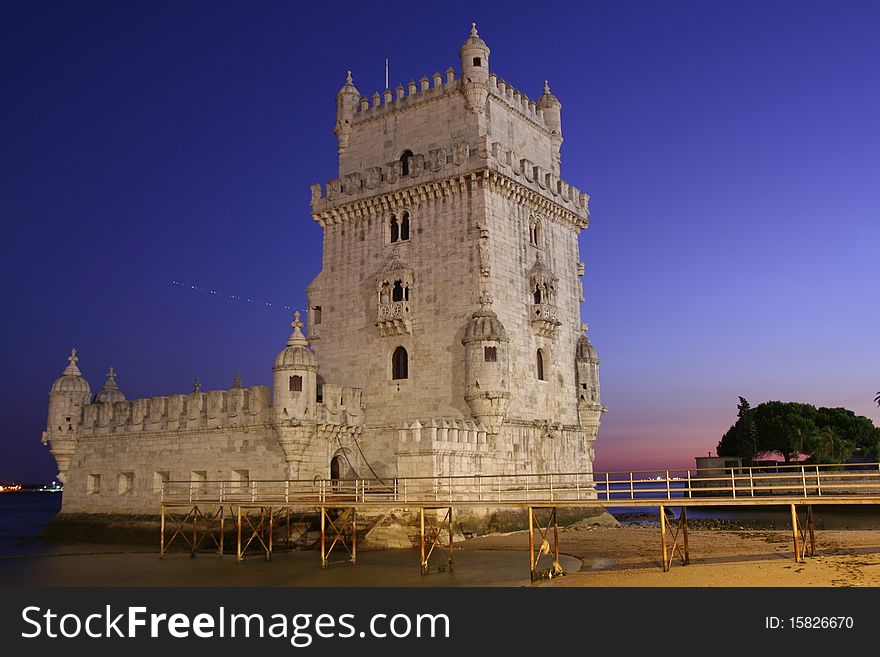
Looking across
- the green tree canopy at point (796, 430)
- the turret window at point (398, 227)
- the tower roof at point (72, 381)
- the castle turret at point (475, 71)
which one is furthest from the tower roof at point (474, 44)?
the green tree canopy at point (796, 430)

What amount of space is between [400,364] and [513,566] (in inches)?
530

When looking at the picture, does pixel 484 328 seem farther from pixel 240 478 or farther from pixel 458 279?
pixel 240 478

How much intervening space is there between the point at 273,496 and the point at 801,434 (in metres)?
53.8

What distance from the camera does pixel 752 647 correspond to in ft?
46.5

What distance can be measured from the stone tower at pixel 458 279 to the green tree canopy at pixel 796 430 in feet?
129

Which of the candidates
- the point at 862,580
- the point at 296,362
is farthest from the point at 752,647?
the point at 296,362

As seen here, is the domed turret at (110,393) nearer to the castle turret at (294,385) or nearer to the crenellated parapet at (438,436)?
the castle turret at (294,385)

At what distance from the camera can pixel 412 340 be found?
37250 millimetres

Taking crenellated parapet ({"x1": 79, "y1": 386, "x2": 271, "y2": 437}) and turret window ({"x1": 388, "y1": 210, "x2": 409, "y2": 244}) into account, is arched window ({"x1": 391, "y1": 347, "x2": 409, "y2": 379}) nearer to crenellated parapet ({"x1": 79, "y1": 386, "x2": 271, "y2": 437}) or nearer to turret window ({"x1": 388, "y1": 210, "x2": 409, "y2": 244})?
turret window ({"x1": 388, "y1": 210, "x2": 409, "y2": 244})

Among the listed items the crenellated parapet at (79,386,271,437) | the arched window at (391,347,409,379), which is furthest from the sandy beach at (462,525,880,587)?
the crenellated parapet at (79,386,271,437)

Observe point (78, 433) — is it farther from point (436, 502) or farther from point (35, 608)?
point (35, 608)

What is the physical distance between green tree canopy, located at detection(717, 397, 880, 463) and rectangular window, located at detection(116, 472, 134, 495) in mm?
54608

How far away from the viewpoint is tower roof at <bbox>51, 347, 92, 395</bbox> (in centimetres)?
4284

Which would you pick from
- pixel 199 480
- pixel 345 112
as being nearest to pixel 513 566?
pixel 199 480
